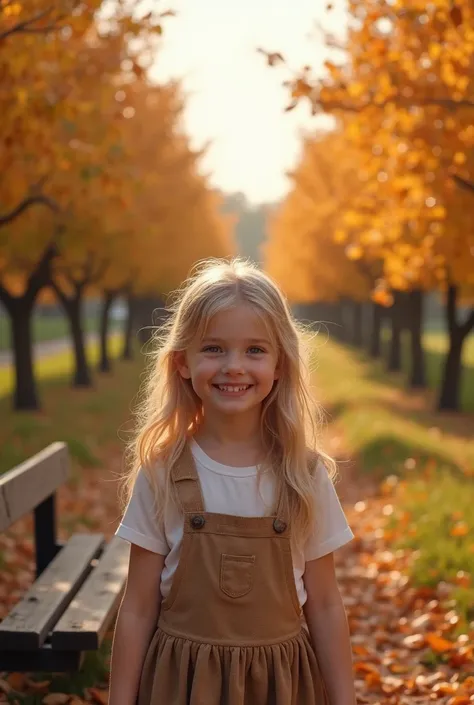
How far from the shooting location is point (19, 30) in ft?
20.0

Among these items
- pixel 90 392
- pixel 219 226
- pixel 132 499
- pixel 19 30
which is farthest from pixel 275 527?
pixel 219 226

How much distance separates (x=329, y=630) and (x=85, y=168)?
18.0 ft

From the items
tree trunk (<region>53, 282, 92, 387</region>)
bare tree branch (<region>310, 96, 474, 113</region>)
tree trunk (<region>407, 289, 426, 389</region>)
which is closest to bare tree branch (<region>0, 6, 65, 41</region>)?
bare tree branch (<region>310, 96, 474, 113</region>)

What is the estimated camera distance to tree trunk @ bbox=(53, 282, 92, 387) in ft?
64.8

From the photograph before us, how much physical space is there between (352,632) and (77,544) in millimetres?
1622

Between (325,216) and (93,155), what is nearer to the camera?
(93,155)

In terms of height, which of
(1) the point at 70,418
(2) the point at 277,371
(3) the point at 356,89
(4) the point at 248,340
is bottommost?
(1) the point at 70,418

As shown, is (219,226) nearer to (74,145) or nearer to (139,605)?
(74,145)

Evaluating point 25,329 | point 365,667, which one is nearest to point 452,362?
point 25,329

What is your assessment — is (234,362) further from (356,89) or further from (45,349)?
(45,349)

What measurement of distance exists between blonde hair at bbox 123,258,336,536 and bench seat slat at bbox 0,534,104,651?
111 centimetres

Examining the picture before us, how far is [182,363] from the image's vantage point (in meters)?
2.86

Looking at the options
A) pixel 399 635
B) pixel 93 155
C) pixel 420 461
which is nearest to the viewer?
pixel 399 635

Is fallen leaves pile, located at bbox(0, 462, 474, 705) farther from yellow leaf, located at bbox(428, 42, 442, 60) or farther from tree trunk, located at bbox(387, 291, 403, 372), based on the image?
tree trunk, located at bbox(387, 291, 403, 372)
